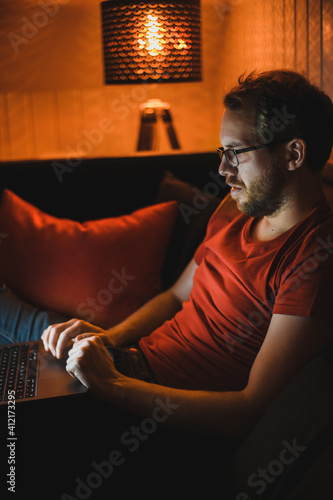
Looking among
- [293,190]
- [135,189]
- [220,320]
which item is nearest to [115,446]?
[220,320]

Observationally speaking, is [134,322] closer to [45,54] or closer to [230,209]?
[230,209]

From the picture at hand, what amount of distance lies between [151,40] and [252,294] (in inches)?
44.8

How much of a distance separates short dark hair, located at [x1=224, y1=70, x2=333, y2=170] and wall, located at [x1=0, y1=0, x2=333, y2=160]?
1.36m

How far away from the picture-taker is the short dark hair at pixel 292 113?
1.20 m

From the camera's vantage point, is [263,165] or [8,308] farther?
[8,308]

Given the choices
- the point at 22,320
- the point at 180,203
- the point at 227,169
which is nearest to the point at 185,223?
the point at 180,203

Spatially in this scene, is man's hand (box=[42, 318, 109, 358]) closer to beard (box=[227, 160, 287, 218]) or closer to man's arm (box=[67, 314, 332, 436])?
man's arm (box=[67, 314, 332, 436])

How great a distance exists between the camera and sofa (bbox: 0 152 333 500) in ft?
2.90

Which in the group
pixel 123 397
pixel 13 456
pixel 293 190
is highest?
pixel 293 190

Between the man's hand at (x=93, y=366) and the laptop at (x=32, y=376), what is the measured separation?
0.02m

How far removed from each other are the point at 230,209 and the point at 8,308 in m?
0.79

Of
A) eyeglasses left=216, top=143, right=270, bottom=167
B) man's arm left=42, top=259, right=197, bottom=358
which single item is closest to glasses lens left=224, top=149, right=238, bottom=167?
eyeglasses left=216, top=143, right=270, bottom=167

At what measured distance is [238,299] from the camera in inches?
48.1

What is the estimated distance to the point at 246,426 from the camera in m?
1.05
